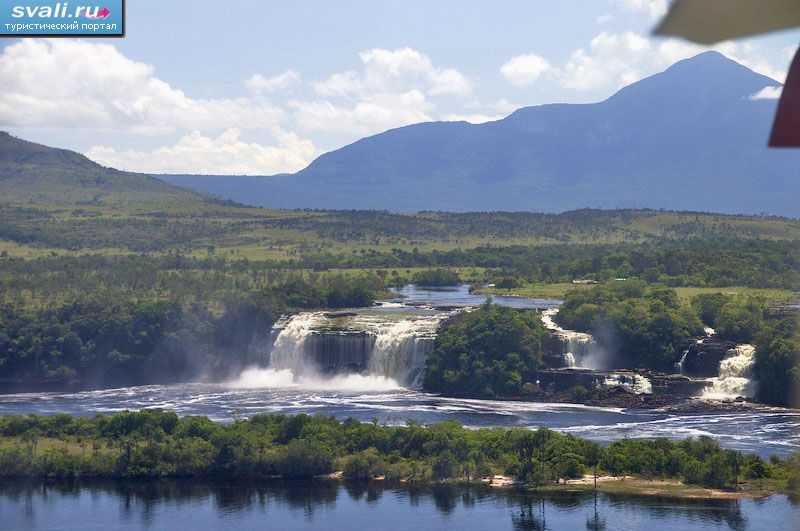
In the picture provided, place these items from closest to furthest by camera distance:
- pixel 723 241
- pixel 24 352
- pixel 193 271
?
pixel 24 352, pixel 193 271, pixel 723 241

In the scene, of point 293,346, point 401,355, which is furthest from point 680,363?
point 293,346

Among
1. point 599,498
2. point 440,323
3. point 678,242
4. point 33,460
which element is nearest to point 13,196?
point 678,242

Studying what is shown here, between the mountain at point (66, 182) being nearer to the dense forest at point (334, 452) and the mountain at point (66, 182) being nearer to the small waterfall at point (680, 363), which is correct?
the small waterfall at point (680, 363)

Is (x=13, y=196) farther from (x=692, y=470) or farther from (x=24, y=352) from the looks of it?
(x=692, y=470)

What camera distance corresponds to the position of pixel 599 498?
106 feet

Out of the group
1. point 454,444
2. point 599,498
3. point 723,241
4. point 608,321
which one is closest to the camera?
point 599,498

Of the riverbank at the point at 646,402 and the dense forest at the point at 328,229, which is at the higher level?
the dense forest at the point at 328,229

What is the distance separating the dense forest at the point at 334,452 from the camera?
3428 centimetres

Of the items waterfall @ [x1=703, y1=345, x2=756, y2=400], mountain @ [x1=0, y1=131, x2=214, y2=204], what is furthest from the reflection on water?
mountain @ [x1=0, y1=131, x2=214, y2=204]

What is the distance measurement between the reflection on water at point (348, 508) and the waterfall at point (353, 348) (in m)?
17.8

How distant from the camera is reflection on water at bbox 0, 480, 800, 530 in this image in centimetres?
2986

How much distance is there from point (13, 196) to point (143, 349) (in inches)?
2646

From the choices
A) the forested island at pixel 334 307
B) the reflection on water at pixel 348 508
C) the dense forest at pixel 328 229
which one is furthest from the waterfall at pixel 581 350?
the dense forest at pixel 328 229

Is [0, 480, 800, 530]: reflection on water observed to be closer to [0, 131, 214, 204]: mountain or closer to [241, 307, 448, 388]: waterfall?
[241, 307, 448, 388]: waterfall
